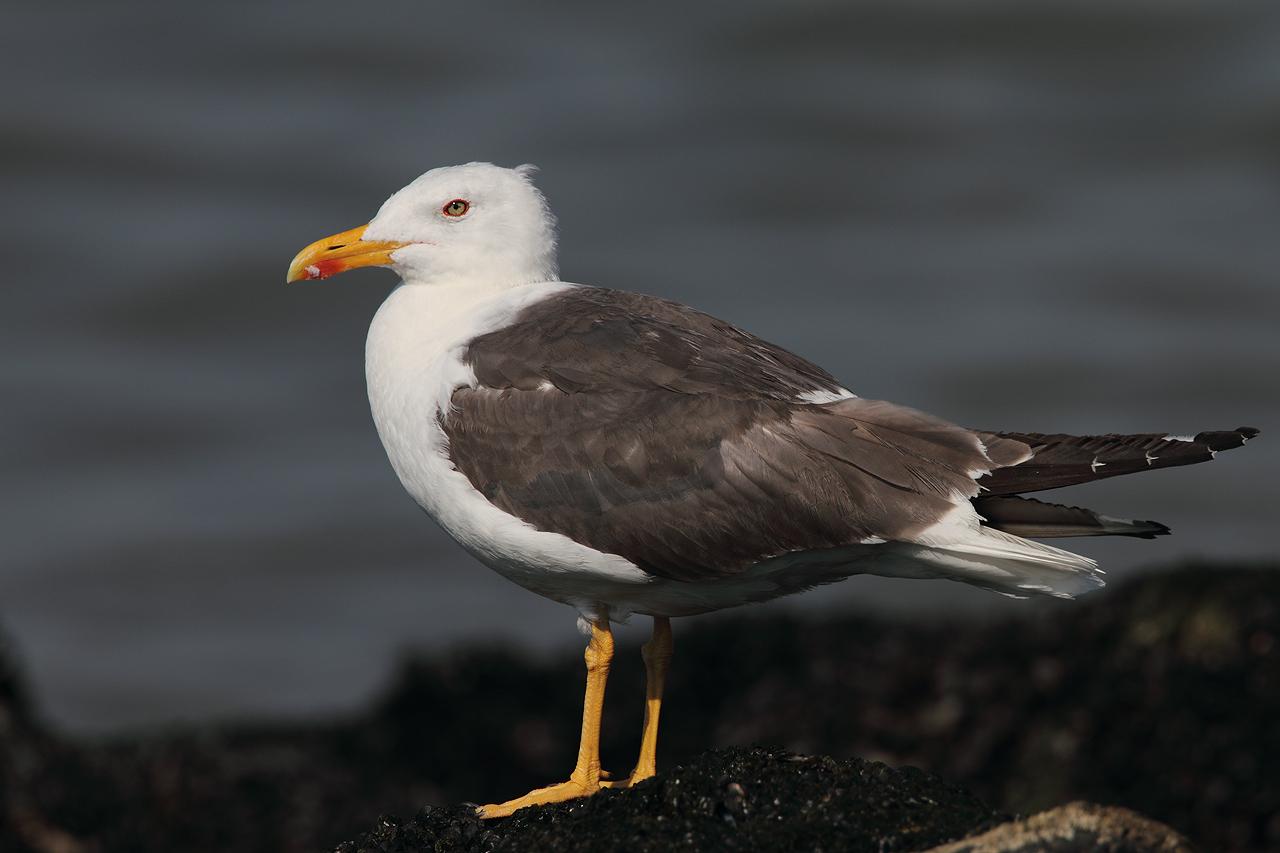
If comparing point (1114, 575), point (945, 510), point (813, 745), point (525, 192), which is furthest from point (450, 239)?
point (1114, 575)

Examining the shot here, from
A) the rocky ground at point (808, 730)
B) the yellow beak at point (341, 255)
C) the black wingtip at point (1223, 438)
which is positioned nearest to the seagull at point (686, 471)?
the black wingtip at point (1223, 438)

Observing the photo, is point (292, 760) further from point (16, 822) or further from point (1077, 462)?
point (1077, 462)

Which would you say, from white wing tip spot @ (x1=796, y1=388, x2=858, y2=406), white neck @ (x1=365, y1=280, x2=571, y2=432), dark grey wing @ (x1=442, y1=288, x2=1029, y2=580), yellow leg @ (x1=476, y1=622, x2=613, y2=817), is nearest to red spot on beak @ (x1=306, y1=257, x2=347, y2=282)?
white neck @ (x1=365, y1=280, x2=571, y2=432)

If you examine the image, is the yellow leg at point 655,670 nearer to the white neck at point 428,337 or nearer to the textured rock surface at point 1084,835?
the white neck at point 428,337

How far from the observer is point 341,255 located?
309 inches

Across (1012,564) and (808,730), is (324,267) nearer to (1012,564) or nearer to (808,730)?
(1012,564)

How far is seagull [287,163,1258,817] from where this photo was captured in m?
6.36

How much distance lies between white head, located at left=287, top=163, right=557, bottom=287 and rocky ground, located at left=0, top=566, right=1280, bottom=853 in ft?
9.23

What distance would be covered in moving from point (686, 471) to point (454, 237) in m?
1.85

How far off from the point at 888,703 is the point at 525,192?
3747 millimetres

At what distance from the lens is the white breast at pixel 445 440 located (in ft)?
21.7

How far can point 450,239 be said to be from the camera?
7707 mm

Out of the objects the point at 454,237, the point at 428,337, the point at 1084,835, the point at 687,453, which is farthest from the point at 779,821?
the point at 454,237

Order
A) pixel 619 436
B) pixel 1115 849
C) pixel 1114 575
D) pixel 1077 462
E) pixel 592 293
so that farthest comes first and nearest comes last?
1. pixel 1114 575
2. pixel 592 293
3. pixel 619 436
4. pixel 1077 462
5. pixel 1115 849
